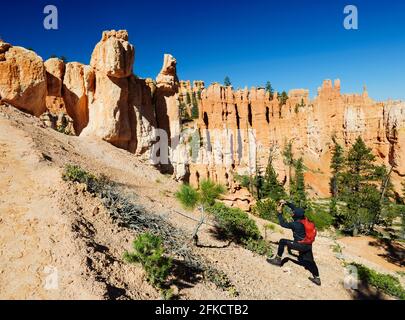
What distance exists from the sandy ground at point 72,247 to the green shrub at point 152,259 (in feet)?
0.66

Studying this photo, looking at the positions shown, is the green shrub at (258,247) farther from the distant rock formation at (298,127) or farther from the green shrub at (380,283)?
the distant rock formation at (298,127)

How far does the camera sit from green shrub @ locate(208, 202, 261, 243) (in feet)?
42.3

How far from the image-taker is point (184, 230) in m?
11.5

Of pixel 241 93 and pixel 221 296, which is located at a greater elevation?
pixel 241 93

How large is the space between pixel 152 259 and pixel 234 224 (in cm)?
706

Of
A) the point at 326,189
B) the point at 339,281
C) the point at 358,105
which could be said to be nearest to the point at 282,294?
the point at 339,281

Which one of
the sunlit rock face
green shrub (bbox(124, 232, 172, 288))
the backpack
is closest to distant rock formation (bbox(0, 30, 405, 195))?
the sunlit rock face

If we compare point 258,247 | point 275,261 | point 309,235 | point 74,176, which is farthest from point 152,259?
point 258,247

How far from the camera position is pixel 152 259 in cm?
704

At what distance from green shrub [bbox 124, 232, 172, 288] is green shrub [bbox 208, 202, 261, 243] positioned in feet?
18.8

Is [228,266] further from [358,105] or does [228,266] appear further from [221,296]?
[358,105]

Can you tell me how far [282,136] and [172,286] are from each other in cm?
A: 5430

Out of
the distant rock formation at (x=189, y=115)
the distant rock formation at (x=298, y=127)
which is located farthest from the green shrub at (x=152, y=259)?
the distant rock formation at (x=298, y=127)

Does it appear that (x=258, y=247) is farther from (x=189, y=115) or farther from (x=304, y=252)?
(x=189, y=115)
